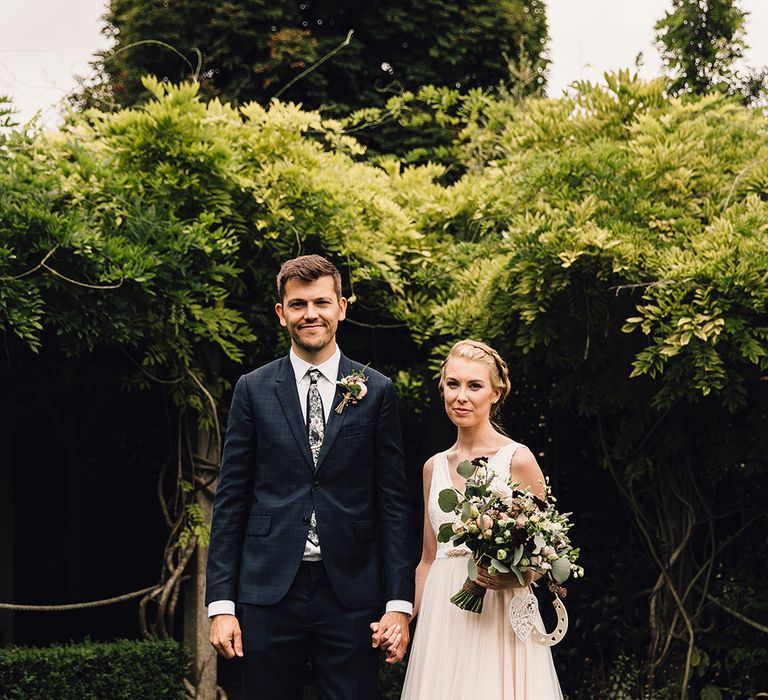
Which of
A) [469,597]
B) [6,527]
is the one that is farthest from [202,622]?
[469,597]

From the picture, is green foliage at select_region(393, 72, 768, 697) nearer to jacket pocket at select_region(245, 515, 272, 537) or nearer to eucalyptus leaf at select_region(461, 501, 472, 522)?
eucalyptus leaf at select_region(461, 501, 472, 522)

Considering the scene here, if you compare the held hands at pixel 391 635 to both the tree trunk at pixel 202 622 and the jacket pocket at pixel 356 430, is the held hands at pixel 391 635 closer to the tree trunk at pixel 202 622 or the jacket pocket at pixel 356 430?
the jacket pocket at pixel 356 430

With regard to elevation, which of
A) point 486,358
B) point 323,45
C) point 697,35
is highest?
point 323,45

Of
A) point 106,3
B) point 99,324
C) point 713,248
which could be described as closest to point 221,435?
point 99,324

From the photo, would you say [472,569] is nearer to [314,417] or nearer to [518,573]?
[518,573]

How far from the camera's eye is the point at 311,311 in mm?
3205

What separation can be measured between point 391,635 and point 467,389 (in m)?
0.92

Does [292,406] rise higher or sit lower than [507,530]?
higher

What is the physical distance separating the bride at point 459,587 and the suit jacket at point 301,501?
1.08ft

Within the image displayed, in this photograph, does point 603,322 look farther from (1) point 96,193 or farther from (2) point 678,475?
(1) point 96,193

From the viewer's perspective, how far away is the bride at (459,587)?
10.9ft

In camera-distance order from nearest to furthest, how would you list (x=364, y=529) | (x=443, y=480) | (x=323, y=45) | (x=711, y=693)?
(x=364, y=529), (x=443, y=480), (x=711, y=693), (x=323, y=45)

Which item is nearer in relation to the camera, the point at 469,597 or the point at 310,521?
the point at 310,521

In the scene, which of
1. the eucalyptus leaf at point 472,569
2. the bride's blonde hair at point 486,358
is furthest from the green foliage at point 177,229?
the eucalyptus leaf at point 472,569
